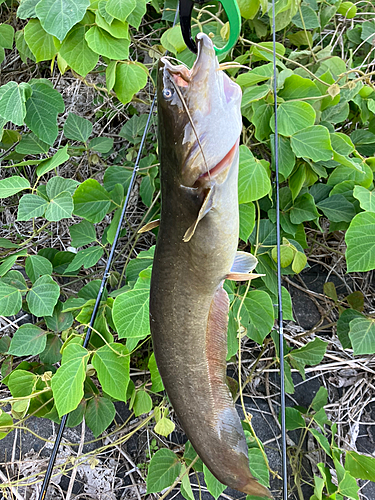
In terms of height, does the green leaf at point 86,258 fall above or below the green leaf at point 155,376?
above

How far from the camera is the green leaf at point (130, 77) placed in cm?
130

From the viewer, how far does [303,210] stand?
149 centimetres

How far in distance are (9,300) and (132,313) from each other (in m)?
0.60

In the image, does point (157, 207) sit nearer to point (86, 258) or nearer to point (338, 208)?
point (86, 258)

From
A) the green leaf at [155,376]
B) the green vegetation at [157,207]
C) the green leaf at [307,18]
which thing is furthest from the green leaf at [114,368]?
the green leaf at [307,18]

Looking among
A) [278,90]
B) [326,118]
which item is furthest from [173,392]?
[326,118]

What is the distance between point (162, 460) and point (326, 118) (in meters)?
Answer: 1.46

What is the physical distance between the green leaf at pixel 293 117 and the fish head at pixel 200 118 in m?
0.69

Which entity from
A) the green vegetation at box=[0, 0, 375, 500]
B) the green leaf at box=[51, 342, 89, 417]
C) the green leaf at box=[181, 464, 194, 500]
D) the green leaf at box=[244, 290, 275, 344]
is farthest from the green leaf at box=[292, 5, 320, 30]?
the green leaf at box=[181, 464, 194, 500]

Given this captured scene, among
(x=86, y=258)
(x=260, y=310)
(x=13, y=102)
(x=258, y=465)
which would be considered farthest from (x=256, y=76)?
(x=258, y=465)

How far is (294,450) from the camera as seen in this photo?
161cm

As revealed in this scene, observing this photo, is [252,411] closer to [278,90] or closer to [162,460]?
[162,460]

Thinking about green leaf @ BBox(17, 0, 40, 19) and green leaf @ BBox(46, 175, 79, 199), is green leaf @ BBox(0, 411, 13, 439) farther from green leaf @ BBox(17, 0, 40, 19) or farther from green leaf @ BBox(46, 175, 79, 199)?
green leaf @ BBox(17, 0, 40, 19)

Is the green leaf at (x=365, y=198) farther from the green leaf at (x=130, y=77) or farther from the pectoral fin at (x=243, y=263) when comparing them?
the green leaf at (x=130, y=77)
